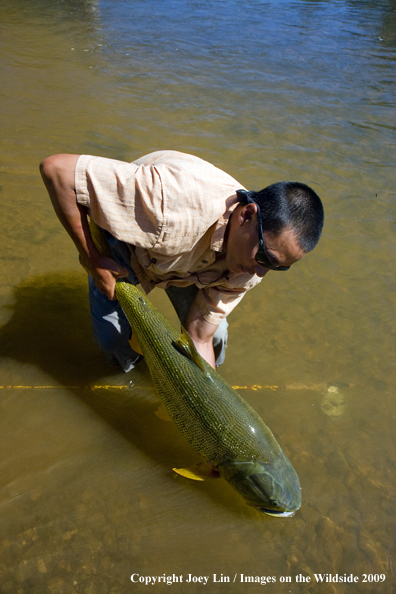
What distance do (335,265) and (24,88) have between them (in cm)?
559

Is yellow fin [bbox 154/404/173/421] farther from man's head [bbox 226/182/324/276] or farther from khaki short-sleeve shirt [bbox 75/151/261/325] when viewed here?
man's head [bbox 226/182/324/276]

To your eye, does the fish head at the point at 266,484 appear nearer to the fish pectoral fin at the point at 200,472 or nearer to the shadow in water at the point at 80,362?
the fish pectoral fin at the point at 200,472

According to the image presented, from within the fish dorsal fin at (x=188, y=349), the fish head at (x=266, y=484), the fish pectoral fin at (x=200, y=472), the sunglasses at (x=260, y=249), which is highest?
the sunglasses at (x=260, y=249)

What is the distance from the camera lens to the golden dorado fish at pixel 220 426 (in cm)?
225

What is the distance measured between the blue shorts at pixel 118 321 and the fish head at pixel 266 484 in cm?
110

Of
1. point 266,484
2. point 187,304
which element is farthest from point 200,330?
point 266,484

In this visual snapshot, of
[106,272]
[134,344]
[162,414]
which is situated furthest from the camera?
[162,414]

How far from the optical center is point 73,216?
7.82 feet

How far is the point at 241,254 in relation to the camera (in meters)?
2.36

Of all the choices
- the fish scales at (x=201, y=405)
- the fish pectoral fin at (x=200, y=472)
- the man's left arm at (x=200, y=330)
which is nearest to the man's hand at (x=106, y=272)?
the fish scales at (x=201, y=405)

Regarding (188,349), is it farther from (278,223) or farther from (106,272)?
(278,223)

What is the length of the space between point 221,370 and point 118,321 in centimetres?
89

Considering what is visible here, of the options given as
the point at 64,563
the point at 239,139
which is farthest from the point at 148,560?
the point at 239,139

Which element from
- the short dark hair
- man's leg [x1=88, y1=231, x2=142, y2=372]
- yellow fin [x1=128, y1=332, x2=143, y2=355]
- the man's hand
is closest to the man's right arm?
the man's hand
